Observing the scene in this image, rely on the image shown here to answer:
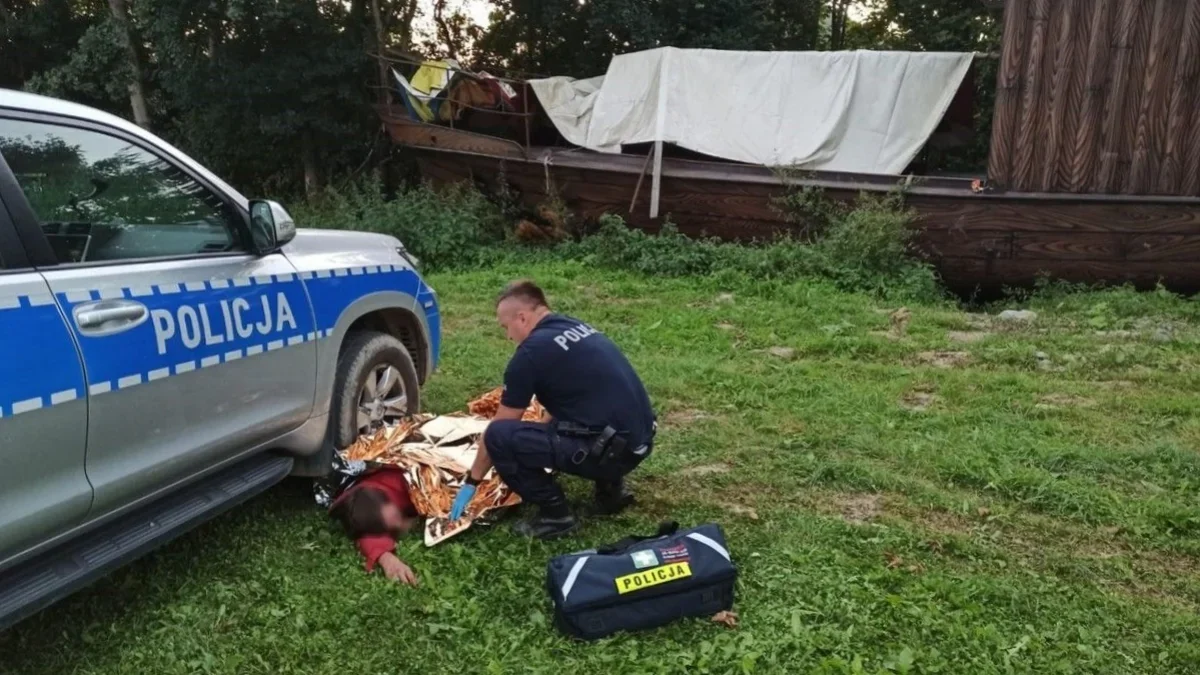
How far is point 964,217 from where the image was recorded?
31.1 feet

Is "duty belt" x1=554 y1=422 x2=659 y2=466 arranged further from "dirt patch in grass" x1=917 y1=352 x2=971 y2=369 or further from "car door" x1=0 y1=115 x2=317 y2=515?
"dirt patch in grass" x1=917 y1=352 x2=971 y2=369

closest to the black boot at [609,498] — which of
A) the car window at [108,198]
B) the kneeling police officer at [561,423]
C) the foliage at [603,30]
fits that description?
the kneeling police officer at [561,423]

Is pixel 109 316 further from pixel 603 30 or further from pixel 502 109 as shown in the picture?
pixel 603 30

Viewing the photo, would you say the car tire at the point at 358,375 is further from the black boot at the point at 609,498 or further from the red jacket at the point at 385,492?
the black boot at the point at 609,498

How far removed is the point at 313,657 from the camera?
2.98 m

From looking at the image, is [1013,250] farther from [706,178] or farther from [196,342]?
[196,342]

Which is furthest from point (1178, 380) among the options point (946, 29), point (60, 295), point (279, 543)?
point (946, 29)

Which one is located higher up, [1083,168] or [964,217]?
[1083,168]

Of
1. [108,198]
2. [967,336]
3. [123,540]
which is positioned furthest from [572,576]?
[967,336]

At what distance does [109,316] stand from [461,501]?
5.13 feet

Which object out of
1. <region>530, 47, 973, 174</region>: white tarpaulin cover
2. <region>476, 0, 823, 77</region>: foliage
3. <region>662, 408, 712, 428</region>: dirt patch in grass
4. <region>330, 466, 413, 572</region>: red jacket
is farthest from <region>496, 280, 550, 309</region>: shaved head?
<region>476, 0, 823, 77</region>: foliage

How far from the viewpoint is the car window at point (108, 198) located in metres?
2.84

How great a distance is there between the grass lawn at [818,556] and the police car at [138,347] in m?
0.39

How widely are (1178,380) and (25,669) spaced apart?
21.3ft
